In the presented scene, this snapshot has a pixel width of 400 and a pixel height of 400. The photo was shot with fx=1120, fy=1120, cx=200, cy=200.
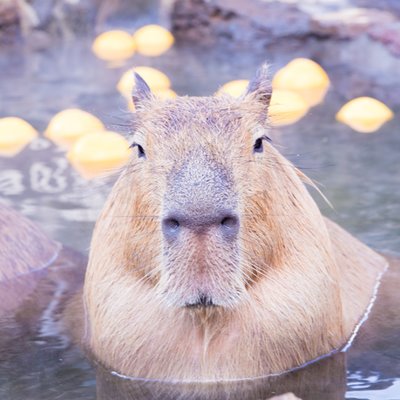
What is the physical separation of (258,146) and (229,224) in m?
0.50

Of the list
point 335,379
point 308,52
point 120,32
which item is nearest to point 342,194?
point 335,379

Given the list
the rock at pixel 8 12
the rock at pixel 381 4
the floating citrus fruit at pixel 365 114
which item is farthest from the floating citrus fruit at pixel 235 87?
the rock at pixel 8 12

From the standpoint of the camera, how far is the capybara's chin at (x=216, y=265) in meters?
3.12

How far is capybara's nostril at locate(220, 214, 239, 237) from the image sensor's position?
3.00m

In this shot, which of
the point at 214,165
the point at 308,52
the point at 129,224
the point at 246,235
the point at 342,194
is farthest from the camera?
the point at 308,52

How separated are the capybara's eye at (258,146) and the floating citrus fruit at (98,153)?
2.88 metres

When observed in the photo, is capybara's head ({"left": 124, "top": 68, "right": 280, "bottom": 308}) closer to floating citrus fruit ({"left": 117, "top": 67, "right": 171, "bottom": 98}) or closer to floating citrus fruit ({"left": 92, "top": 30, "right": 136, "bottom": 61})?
floating citrus fruit ({"left": 117, "top": 67, "right": 171, "bottom": 98})

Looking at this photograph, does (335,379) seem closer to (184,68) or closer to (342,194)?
(342,194)

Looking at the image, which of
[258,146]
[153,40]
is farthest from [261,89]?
[153,40]

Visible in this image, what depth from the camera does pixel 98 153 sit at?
21.2 feet

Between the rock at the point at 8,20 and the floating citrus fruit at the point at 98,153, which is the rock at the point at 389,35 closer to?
the floating citrus fruit at the point at 98,153

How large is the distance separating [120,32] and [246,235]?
6876 mm

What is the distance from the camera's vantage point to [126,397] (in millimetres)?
3633

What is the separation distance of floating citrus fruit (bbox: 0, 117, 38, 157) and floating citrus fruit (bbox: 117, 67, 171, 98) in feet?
3.35
